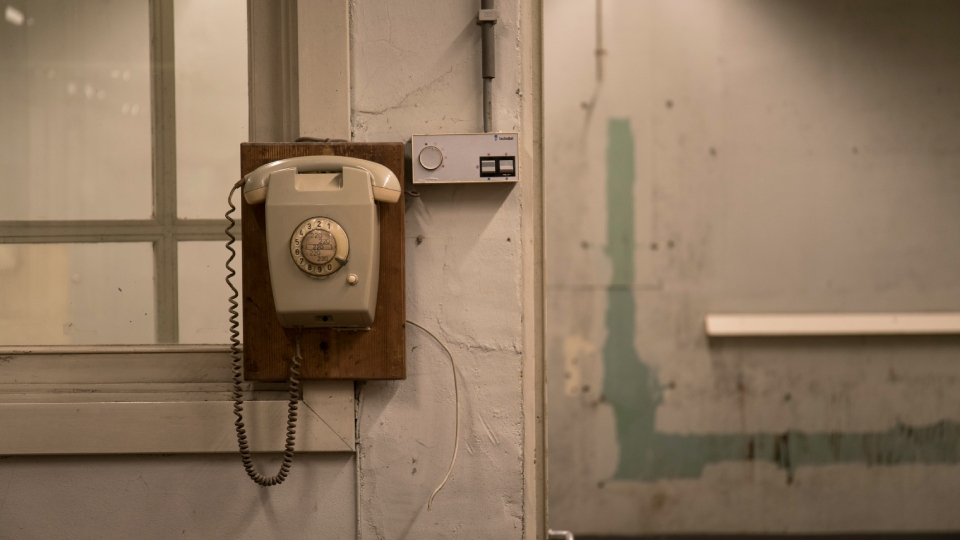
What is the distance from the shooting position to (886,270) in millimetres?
2307

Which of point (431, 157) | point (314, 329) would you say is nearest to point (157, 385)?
point (314, 329)

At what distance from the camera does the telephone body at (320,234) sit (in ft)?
3.08

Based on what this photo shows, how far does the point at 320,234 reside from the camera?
933 millimetres

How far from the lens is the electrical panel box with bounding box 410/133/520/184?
105 centimetres

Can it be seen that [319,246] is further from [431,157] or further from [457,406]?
[457,406]

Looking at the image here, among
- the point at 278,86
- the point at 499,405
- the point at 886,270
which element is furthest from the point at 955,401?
the point at 278,86

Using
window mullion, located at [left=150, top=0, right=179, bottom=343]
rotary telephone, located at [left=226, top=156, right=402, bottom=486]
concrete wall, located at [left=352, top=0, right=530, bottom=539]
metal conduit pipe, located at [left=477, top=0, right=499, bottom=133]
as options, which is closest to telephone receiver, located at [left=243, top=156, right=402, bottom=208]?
rotary telephone, located at [left=226, top=156, right=402, bottom=486]

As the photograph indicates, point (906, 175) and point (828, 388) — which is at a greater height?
point (906, 175)

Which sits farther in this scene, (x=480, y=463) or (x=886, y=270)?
(x=886, y=270)

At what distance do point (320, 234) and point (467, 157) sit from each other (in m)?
0.31

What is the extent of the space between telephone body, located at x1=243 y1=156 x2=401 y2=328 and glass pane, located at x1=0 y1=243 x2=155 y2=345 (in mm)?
447

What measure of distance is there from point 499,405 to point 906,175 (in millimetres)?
2187

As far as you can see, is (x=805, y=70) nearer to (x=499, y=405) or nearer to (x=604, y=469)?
(x=604, y=469)

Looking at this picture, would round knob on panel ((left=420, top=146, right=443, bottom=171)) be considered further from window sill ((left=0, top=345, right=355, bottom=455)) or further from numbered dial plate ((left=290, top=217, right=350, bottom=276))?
window sill ((left=0, top=345, right=355, bottom=455))
